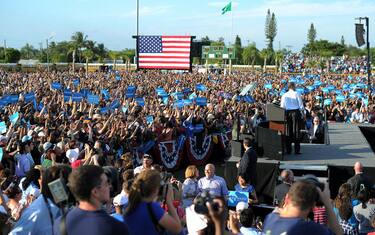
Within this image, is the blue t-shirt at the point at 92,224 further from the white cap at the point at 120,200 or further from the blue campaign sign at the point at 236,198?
the blue campaign sign at the point at 236,198

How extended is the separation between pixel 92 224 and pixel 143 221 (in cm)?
65

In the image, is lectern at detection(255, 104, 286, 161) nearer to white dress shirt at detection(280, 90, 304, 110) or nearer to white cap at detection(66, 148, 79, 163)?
white dress shirt at detection(280, 90, 304, 110)

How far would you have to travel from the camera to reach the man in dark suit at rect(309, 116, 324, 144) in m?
15.9

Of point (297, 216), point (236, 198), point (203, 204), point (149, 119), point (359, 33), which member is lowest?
point (236, 198)

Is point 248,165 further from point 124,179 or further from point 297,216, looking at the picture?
point 297,216

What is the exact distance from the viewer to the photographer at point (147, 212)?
3.74 metres

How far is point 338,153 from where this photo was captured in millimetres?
12180

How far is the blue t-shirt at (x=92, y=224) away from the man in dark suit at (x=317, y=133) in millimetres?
13424

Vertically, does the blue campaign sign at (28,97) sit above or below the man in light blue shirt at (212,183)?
above

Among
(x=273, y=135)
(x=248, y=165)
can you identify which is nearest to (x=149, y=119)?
(x=273, y=135)

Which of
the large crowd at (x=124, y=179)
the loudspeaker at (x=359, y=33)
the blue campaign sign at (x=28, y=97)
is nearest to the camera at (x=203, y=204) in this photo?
the large crowd at (x=124, y=179)

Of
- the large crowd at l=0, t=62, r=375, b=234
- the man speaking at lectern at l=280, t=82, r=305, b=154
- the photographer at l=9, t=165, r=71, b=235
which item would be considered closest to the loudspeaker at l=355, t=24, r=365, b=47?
the large crowd at l=0, t=62, r=375, b=234

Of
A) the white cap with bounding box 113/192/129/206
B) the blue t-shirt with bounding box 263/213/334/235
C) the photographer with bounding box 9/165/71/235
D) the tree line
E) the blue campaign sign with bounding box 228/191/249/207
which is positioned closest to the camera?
the blue t-shirt with bounding box 263/213/334/235

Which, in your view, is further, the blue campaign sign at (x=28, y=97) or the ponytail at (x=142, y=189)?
the blue campaign sign at (x=28, y=97)
